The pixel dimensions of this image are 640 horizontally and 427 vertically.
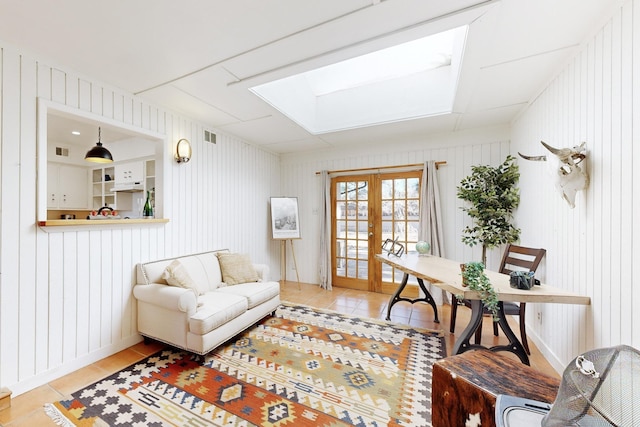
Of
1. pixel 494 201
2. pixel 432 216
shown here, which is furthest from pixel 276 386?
pixel 494 201

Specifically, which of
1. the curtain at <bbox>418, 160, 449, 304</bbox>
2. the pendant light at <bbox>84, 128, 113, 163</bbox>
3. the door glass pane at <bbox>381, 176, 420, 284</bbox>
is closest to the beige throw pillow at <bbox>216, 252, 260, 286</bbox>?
the pendant light at <bbox>84, 128, 113, 163</bbox>

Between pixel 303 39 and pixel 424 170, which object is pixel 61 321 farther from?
pixel 424 170

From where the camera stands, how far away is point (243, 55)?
1999 millimetres

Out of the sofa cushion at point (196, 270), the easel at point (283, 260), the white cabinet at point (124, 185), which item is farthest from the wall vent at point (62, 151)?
the easel at point (283, 260)

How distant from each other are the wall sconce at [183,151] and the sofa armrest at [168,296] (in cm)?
143

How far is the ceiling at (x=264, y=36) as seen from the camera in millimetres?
1534

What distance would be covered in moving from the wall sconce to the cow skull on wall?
11.1 feet

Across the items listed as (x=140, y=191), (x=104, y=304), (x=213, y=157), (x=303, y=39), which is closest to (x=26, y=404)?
(x=104, y=304)

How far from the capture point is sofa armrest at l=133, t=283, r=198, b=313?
2.23m

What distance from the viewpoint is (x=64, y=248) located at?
2.11 meters

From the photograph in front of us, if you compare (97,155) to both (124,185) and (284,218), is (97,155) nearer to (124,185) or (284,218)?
(124,185)

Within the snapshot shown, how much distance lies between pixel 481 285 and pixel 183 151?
3.26 meters

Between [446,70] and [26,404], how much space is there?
497 centimetres

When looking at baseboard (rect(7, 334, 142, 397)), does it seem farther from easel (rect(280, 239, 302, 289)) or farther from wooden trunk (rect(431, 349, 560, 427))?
wooden trunk (rect(431, 349, 560, 427))
